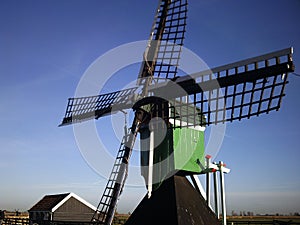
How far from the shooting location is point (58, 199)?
2247 cm

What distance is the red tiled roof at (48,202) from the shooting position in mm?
22006

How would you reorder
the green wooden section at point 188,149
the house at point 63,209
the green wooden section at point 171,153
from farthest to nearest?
the house at point 63,209
the green wooden section at point 188,149
the green wooden section at point 171,153

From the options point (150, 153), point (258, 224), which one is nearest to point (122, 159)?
point (150, 153)

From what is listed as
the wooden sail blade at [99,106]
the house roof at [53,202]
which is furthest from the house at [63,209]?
the wooden sail blade at [99,106]

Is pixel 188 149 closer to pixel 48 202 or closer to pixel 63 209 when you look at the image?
pixel 63 209

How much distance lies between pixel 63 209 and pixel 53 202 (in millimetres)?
982

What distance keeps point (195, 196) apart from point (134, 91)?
412 cm

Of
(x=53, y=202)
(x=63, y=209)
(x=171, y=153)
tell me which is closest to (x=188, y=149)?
(x=171, y=153)

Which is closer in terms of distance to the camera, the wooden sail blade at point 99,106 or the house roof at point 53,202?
the wooden sail blade at point 99,106

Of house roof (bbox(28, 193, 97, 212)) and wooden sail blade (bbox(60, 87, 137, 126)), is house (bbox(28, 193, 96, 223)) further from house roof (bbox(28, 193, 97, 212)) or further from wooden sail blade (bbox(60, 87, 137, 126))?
wooden sail blade (bbox(60, 87, 137, 126))

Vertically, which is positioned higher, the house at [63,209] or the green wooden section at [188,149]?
the green wooden section at [188,149]

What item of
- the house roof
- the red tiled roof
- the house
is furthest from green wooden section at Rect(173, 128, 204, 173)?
the red tiled roof

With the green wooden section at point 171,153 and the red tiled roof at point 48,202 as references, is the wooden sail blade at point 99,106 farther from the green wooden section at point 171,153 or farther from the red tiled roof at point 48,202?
the red tiled roof at point 48,202

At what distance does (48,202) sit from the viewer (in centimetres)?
2292
